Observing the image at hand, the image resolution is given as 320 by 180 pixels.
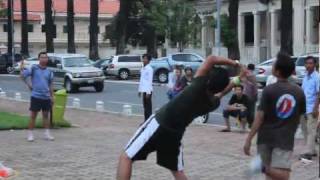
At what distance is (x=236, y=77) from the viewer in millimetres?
7082

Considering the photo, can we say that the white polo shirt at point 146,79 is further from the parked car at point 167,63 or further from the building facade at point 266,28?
the building facade at point 266,28

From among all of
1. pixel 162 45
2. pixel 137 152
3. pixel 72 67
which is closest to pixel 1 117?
pixel 137 152

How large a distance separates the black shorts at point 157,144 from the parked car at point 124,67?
127ft

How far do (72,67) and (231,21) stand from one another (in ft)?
50.2

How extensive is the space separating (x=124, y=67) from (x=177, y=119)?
38981 mm

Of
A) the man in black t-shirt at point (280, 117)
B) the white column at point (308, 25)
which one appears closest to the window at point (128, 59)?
the white column at point (308, 25)

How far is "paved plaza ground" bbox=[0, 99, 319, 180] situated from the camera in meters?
10.2

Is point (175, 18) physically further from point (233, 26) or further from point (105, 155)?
point (105, 155)

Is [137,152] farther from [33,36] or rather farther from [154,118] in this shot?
[33,36]

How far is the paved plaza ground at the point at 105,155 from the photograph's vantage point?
10.2 metres

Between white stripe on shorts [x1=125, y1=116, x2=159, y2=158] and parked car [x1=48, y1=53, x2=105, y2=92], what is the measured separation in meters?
26.1

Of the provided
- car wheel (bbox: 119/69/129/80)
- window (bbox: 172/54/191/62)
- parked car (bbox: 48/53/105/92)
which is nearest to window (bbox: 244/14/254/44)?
car wheel (bbox: 119/69/129/80)

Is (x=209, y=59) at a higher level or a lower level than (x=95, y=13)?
lower

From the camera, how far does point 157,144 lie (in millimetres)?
6879
